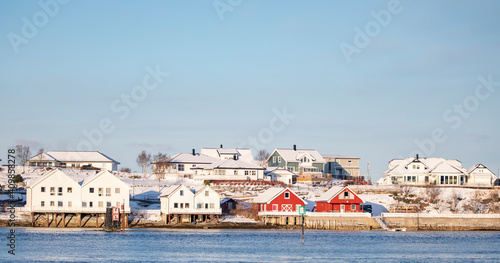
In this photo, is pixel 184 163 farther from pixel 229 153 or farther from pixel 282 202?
pixel 282 202

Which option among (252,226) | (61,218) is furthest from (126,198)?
(252,226)

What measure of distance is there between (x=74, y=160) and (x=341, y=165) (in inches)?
1987

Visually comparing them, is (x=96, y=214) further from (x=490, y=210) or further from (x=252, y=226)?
(x=490, y=210)

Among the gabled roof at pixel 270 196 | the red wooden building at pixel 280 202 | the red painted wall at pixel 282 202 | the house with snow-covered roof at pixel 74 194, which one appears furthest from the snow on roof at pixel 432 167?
the house with snow-covered roof at pixel 74 194

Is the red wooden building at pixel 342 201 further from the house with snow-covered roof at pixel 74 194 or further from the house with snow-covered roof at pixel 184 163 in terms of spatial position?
the house with snow-covered roof at pixel 184 163

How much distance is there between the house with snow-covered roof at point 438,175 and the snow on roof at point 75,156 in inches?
1889

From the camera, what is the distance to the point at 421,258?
209ft

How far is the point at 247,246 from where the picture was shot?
68.8 metres

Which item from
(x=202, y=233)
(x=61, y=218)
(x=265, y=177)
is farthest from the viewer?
(x=265, y=177)

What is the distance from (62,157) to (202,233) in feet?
164

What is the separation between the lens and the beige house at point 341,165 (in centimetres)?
14000

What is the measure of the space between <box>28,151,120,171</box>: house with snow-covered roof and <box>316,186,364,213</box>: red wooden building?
45.8 metres

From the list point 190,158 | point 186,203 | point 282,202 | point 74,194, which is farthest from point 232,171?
point 74,194

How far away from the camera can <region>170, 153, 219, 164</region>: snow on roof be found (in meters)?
125
